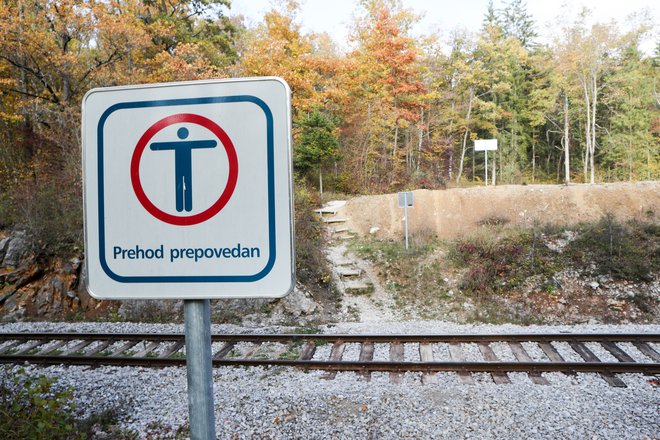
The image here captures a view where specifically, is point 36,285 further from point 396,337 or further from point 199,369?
point 199,369

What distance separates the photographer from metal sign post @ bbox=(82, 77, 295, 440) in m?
1.14

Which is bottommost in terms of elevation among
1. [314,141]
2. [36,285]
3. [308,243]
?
[36,285]

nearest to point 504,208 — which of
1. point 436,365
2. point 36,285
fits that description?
point 436,365

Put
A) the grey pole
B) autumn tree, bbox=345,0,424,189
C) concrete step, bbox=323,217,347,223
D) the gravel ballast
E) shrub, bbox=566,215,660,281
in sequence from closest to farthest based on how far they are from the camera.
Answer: the grey pole, the gravel ballast, shrub, bbox=566,215,660,281, concrete step, bbox=323,217,347,223, autumn tree, bbox=345,0,424,189

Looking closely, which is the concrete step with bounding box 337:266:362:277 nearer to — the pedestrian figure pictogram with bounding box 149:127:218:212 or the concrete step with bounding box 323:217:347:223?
the concrete step with bounding box 323:217:347:223

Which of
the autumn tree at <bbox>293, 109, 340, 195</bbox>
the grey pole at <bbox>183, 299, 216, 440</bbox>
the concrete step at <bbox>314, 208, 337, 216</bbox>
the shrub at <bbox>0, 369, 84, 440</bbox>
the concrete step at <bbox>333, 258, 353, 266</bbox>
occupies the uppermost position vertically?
the autumn tree at <bbox>293, 109, 340, 195</bbox>

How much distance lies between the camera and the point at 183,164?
1162mm

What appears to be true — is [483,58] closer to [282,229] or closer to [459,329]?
[459,329]

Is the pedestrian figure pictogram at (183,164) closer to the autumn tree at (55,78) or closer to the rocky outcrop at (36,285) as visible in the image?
the rocky outcrop at (36,285)

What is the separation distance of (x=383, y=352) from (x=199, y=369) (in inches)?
234

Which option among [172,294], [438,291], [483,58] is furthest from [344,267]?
[483,58]

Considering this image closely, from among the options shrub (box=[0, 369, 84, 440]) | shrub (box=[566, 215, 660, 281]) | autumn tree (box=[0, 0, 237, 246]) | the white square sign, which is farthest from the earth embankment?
the white square sign

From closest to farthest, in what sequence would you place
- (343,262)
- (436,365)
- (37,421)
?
(37,421)
(436,365)
(343,262)

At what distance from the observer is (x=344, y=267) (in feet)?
43.8
